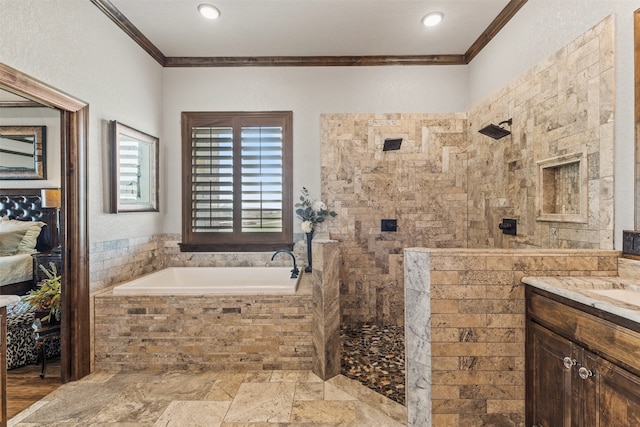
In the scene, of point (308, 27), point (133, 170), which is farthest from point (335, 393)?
point (308, 27)

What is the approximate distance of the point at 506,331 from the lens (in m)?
1.56

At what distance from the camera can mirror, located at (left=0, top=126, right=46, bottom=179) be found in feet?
11.3

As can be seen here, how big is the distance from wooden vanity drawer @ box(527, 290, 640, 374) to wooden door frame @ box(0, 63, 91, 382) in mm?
3009

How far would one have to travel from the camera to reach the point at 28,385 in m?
2.14

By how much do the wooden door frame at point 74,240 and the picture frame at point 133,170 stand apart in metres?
0.28

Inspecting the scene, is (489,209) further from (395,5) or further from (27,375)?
(27,375)

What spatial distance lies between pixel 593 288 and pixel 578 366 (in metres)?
0.37

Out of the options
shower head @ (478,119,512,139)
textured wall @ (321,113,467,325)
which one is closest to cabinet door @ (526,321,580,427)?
shower head @ (478,119,512,139)

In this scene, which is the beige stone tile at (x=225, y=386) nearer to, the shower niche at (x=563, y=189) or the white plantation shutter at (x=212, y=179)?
the white plantation shutter at (x=212, y=179)

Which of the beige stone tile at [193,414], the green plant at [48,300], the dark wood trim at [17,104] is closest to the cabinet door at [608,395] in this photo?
the beige stone tile at [193,414]

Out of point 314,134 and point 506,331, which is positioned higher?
point 314,134

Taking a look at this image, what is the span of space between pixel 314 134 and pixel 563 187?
2273 mm

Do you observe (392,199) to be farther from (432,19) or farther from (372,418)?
(372,418)

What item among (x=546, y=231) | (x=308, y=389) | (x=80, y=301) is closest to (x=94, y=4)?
(x=80, y=301)
